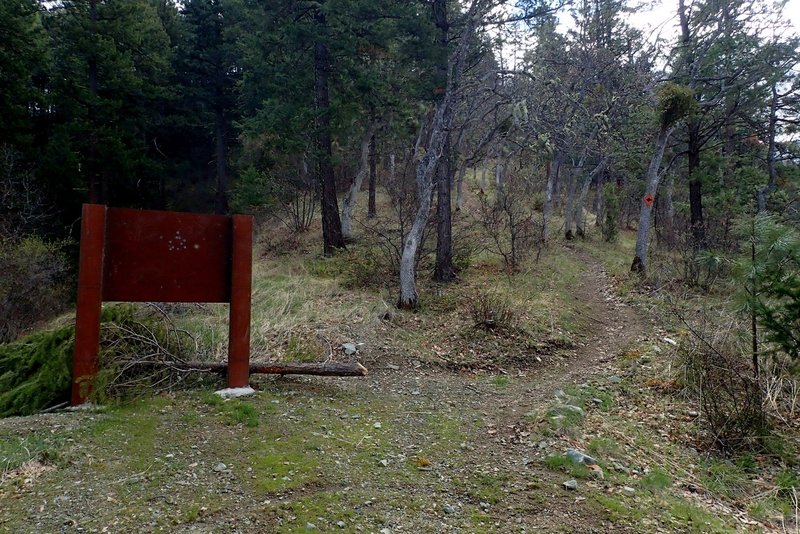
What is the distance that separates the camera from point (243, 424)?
4547mm

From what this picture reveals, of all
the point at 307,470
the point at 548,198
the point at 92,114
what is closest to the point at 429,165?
the point at 307,470

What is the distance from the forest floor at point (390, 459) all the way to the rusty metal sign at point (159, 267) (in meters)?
0.55

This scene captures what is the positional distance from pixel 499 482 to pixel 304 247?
1340 centimetres

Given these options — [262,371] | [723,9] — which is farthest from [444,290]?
[723,9]

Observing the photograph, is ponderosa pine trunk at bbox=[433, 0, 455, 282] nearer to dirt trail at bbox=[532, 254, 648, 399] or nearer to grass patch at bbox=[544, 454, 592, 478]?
dirt trail at bbox=[532, 254, 648, 399]

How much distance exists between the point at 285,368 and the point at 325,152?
10.7 meters

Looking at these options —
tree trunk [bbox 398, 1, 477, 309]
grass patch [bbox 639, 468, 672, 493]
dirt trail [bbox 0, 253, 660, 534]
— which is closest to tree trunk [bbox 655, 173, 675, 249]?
tree trunk [bbox 398, 1, 477, 309]

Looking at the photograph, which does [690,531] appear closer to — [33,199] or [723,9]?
[723,9]

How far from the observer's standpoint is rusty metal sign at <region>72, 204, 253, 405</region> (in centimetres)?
458

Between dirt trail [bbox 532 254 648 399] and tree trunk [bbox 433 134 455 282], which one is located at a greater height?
tree trunk [bbox 433 134 455 282]

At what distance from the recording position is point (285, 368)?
5664 millimetres

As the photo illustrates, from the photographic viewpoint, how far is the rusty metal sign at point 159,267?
180 inches

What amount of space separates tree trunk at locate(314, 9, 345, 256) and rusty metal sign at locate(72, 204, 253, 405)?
9.83 metres

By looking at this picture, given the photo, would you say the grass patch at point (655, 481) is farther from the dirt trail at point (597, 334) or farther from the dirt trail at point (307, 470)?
the dirt trail at point (597, 334)
